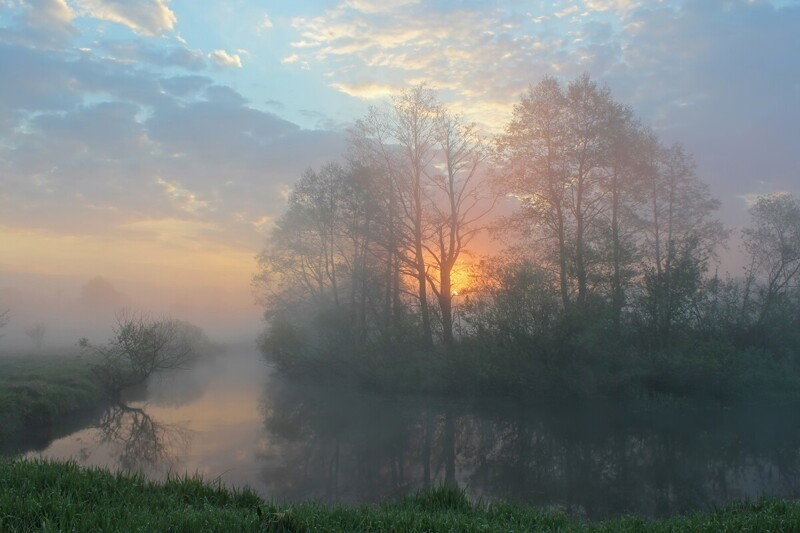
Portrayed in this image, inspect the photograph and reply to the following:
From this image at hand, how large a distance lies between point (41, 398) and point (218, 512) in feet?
58.3

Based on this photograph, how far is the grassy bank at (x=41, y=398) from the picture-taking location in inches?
736

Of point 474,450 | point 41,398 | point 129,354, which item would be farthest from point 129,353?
point 474,450

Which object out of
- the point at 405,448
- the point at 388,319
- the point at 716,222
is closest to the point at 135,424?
the point at 405,448

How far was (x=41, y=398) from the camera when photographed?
67.7 ft

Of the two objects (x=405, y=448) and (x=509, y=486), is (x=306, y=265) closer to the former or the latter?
(x=405, y=448)

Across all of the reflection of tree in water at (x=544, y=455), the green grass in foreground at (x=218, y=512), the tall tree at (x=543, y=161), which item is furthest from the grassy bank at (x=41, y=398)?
the tall tree at (x=543, y=161)

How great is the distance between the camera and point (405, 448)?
1681 cm

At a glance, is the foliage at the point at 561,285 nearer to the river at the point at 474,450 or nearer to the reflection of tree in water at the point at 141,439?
the river at the point at 474,450

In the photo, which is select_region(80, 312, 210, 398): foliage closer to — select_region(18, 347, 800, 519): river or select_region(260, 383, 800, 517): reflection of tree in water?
select_region(18, 347, 800, 519): river

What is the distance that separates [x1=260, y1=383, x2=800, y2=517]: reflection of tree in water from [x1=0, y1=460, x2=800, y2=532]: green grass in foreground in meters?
3.23

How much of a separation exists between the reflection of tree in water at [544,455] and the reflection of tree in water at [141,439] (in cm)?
286

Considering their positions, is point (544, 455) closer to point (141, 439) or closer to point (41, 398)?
point (141, 439)

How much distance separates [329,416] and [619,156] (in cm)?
1780

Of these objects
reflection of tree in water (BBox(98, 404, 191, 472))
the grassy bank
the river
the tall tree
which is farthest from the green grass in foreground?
the tall tree
